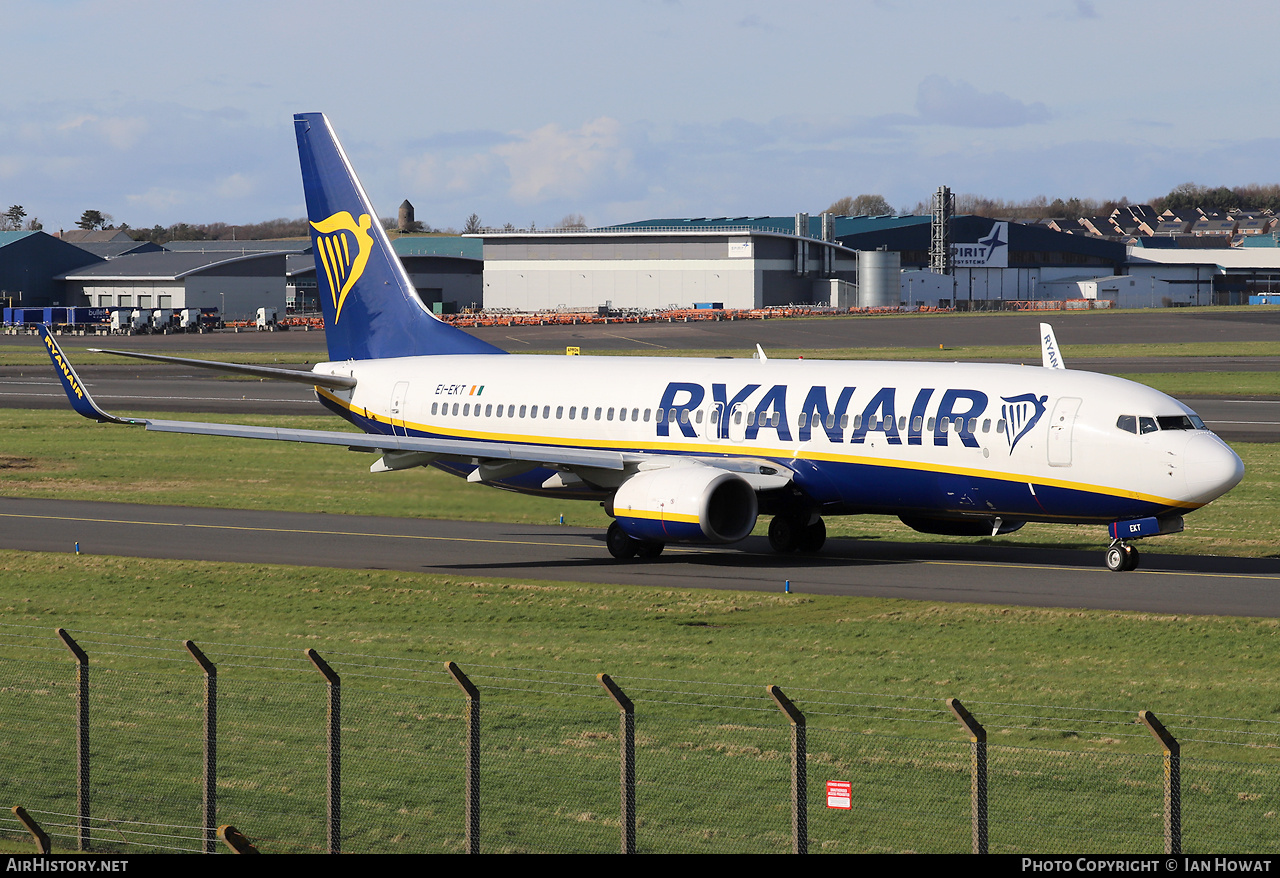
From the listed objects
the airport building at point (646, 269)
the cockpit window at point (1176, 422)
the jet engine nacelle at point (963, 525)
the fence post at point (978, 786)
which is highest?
the airport building at point (646, 269)

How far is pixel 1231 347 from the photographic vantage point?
11812 centimetres

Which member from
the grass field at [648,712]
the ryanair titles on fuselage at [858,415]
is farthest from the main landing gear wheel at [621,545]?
the grass field at [648,712]

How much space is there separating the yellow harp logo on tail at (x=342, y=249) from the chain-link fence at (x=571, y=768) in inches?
870

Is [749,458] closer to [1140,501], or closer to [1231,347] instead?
[1140,501]

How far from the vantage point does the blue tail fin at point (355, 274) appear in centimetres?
4500

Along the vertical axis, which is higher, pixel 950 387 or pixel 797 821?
pixel 950 387

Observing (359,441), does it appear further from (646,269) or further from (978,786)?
(646,269)

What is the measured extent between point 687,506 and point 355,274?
52.7ft

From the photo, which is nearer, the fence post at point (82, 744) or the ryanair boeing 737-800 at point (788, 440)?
the fence post at point (82, 744)

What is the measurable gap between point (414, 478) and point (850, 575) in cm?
1252

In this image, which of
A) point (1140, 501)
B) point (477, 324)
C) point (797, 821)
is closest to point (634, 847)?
point (797, 821)

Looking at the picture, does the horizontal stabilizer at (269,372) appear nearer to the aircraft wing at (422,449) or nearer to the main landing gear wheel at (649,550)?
the aircraft wing at (422,449)

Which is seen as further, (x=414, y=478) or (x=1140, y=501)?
(x=414, y=478)

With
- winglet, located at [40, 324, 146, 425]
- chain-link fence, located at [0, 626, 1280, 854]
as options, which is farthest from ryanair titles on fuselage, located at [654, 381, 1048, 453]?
winglet, located at [40, 324, 146, 425]
